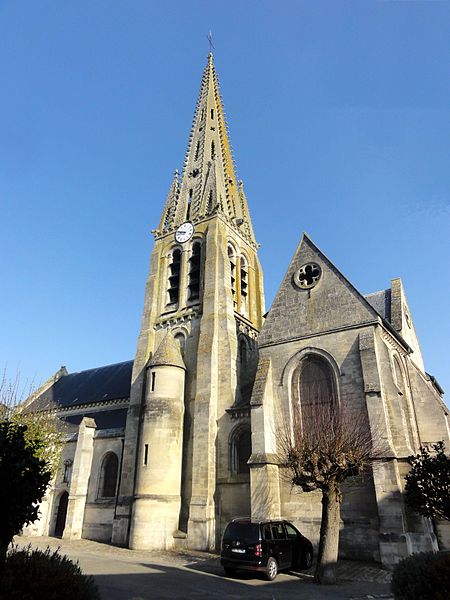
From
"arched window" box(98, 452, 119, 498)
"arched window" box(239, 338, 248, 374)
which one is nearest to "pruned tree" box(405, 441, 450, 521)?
"arched window" box(239, 338, 248, 374)

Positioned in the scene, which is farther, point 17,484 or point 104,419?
point 104,419

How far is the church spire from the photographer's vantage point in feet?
99.0

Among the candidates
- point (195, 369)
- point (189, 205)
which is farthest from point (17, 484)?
point (189, 205)

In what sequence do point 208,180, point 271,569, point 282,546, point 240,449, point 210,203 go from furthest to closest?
point 208,180 → point 210,203 → point 240,449 → point 282,546 → point 271,569

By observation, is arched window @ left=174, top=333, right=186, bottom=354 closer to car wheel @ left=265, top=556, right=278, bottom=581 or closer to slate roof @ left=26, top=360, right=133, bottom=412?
slate roof @ left=26, top=360, right=133, bottom=412

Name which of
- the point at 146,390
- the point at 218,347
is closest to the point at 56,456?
the point at 146,390

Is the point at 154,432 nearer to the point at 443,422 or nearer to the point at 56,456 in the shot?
the point at 56,456

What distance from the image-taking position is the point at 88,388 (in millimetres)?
34531

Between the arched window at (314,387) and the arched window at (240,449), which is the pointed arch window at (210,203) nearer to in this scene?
the arched window at (314,387)

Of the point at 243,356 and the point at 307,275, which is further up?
the point at 307,275

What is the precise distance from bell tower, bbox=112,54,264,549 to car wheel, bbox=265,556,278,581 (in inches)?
274

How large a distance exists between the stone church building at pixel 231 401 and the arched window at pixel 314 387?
0.22 feet

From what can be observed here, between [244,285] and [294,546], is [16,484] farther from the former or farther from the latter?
[244,285]

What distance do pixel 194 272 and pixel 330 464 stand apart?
17.1 m
